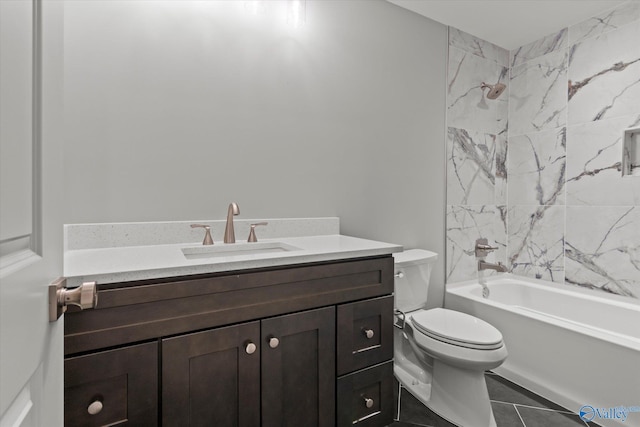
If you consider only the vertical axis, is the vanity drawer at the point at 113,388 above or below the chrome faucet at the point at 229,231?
below

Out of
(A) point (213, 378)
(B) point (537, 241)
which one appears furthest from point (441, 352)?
(B) point (537, 241)

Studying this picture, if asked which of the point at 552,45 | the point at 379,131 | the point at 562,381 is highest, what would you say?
the point at 552,45

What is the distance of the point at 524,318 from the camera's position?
77.3 inches

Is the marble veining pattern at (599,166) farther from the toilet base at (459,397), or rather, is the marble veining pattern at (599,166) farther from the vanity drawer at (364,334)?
the vanity drawer at (364,334)

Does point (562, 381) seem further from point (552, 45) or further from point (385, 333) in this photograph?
point (552, 45)

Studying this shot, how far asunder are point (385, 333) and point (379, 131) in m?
1.29

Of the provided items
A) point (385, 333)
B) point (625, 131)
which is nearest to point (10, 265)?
point (385, 333)

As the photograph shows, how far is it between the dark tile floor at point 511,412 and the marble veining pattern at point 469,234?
2.74 feet

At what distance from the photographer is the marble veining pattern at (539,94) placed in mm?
2457

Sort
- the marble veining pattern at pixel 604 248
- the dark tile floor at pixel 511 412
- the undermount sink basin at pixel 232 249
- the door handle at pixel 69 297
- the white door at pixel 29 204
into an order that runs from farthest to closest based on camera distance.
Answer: the marble veining pattern at pixel 604 248
the dark tile floor at pixel 511 412
the undermount sink basin at pixel 232 249
the door handle at pixel 69 297
the white door at pixel 29 204

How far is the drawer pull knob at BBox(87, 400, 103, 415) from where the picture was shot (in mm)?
842

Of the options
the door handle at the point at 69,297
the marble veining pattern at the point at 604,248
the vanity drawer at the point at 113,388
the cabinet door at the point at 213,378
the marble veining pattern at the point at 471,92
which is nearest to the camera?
the door handle at the point at 69,297

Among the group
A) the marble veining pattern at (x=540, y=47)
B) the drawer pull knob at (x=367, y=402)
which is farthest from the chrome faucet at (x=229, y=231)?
the marble veining pattern at (x=540, y=47)

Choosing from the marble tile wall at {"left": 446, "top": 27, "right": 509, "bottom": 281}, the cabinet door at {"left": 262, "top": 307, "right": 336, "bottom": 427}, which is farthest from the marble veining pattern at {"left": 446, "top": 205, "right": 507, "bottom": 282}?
the cabinet door at {"left": 262, "top": 307, "right": 336, "bottom": 427}
